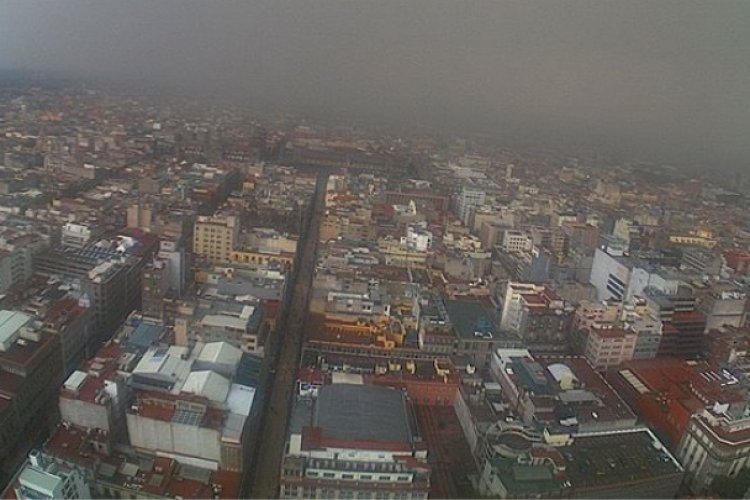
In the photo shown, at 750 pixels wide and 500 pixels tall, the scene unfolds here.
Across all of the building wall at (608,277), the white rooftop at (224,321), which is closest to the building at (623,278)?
the building wall at (608,277)

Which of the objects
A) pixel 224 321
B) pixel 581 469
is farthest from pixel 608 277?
pixel 224 321

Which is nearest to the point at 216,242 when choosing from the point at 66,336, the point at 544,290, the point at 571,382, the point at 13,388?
the point at 66,336

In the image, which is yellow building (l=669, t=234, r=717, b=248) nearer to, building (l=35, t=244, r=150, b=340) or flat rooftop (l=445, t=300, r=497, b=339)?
flat rooftop (l=445, t=300, r=497, b=339)

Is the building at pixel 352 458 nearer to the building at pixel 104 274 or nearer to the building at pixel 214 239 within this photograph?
the building at pixel 104 274

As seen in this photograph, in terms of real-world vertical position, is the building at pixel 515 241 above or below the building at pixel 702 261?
below

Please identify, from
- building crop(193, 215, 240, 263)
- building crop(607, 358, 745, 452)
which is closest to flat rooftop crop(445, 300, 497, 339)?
building crop(607, 358, 745, 452)

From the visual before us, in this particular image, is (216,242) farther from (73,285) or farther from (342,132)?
(342,132)
